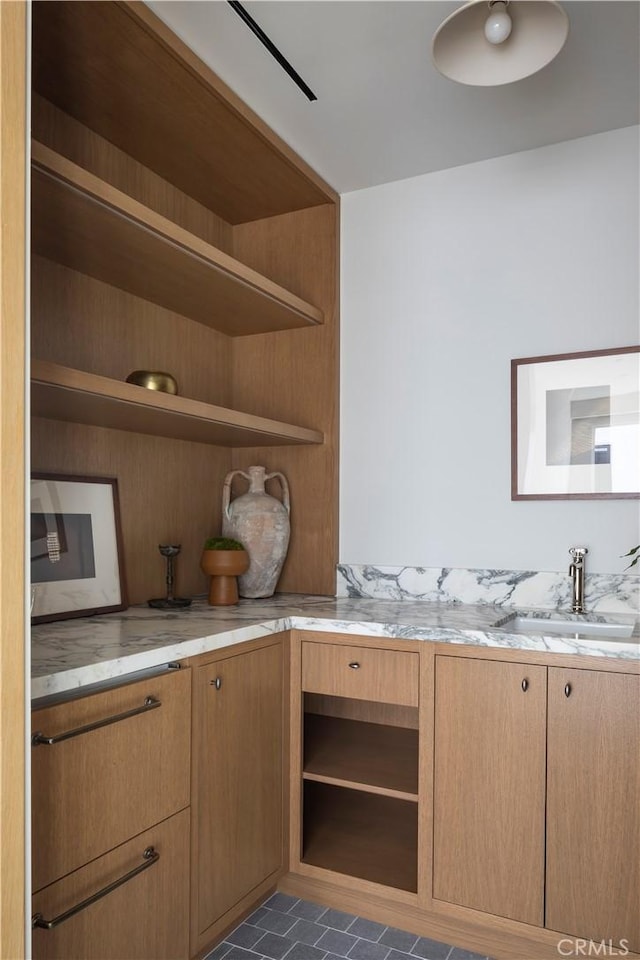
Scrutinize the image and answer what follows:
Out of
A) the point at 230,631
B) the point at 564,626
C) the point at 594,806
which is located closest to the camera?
the point at 594,806

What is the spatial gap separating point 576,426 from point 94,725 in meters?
Result: 1.79

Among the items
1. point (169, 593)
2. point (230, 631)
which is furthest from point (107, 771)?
point (169, 593)

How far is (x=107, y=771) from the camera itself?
Result: 1419 mm

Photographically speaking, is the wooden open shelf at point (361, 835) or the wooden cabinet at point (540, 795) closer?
the wooden cabinet at point (540, 795)

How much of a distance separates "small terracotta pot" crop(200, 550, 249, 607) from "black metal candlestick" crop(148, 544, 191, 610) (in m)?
0.11

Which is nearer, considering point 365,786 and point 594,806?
point 594,806

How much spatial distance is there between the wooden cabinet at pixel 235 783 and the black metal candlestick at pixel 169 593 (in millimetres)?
423

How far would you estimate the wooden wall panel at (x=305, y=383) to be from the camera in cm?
274

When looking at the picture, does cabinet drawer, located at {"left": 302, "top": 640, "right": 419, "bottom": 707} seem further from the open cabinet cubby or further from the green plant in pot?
the green plant in pot

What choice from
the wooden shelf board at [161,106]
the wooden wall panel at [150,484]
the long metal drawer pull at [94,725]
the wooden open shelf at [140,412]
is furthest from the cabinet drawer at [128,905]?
the wooden shelf board at [161,106]

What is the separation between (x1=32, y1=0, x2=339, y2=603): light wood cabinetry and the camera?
1.80 meters

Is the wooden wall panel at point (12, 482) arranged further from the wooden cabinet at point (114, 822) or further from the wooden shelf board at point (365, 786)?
the wooden shelf board at point (365, 786)

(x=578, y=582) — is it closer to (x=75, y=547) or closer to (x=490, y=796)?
(x=490, y=796)

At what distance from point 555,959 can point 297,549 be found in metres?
1.58
